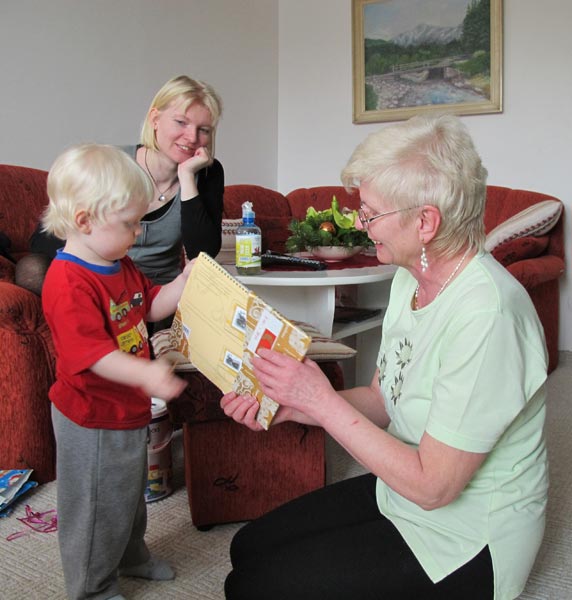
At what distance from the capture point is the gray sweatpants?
4.04 feet

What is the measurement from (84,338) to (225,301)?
260 mm

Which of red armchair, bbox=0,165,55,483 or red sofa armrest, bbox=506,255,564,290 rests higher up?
red sofa armrest, bbox=506,255,564,290

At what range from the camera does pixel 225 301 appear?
1.14 meters

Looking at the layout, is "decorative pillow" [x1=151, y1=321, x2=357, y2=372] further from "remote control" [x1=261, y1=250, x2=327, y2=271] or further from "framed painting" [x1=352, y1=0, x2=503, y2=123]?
"framed painting" [x1=352, y1=0, x2=503, y2=123]

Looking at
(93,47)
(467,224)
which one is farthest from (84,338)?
(93,47)

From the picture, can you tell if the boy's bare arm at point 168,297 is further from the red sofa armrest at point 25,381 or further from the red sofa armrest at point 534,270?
the red sofa armrest at point 534,270

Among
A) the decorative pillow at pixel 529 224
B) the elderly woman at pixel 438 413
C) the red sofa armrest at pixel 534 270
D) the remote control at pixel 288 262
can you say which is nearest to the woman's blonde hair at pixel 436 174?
the elderly woman at pixel 438 413

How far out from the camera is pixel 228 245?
2809mm

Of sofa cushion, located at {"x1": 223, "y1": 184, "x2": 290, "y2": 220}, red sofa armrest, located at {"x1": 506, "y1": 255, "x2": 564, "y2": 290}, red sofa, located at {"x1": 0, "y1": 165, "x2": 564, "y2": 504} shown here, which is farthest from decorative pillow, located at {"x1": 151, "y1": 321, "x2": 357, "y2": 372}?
sofa cushion, located at {"x1": 223, "y1": 184, "x2": 290, "y2": 220}

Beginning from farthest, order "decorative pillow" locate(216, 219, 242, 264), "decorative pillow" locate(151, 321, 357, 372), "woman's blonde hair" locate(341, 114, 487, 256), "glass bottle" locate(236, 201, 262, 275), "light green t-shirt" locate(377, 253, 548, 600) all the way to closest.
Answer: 1. "decorative pillow" locate(216, 219, 242, 264)
2. "glass bottle" locate(236, 201, 262, 275)
3. "decorative pillow" locate(151, 321, 357, 372)
4. "woman's blonde hair" locate(341, 114, 487, 256)
5. "light green t-shirt" locate(377, 253, 548, 600)

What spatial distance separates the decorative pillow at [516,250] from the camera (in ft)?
9.70

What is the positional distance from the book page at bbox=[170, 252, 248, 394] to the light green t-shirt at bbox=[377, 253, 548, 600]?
303 millimetres

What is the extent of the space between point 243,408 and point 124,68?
271cm

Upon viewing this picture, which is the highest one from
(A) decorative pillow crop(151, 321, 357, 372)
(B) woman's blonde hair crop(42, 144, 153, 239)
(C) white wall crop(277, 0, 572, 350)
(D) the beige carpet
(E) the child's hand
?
(C) white wall crop(277, 0, 572, 350)
